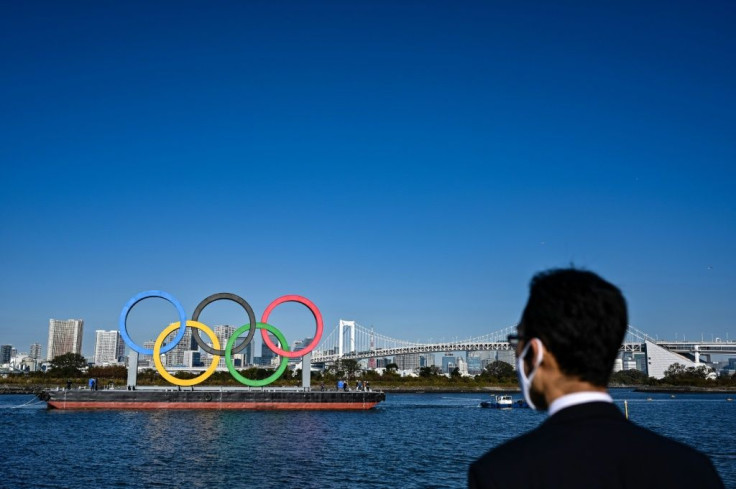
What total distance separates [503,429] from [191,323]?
17.9 metres

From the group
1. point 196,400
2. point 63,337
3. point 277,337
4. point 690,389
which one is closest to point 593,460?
point 277,337

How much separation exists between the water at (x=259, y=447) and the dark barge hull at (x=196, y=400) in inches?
93.6

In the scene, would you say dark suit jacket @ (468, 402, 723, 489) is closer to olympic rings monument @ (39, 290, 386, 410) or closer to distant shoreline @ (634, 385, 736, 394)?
olympic rings monument @ (39, 290, 386, 410)

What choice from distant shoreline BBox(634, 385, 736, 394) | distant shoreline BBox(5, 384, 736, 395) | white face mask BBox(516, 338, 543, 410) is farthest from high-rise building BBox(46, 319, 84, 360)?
white face mask BBox(516, 338, 543, 410)

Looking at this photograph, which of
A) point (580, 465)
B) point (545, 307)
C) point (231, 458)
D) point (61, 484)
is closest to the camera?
point (580, 465)

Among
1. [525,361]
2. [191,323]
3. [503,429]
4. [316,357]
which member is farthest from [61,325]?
[525,361]

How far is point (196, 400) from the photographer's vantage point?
36188mm

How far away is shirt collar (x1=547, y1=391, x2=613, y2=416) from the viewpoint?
1.62m

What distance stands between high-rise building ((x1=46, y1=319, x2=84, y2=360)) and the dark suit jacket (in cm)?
20714

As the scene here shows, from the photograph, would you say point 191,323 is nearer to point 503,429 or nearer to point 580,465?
point 503,429

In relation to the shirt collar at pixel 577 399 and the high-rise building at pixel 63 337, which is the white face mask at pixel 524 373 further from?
the high-rise building at pixel 63 337

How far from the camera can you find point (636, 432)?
1.56 metres

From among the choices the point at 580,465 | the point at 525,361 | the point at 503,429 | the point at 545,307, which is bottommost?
the point at 503,429

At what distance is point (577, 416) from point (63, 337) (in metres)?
210
